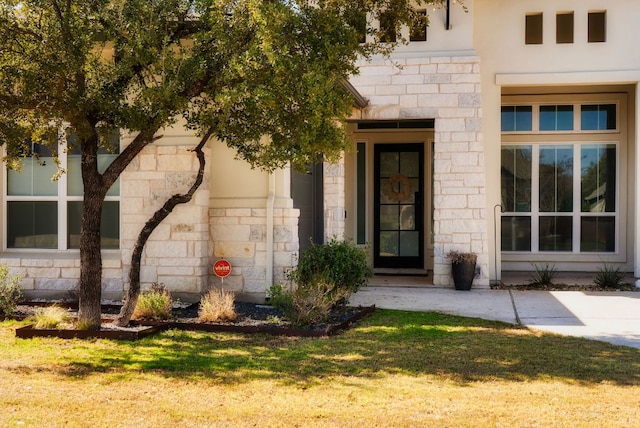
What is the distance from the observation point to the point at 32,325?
26.3 ft

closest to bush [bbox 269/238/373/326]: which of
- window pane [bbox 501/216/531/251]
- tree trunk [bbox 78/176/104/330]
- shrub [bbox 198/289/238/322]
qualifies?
shrub [bbox 198/289/238/322]

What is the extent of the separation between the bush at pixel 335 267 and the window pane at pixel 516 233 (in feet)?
18.3

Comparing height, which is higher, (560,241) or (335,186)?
(335,186)

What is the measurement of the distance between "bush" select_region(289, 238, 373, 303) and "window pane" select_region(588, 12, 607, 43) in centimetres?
668

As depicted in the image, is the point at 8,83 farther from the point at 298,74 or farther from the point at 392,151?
the point at 392,151

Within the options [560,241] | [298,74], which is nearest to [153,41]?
[298,74]

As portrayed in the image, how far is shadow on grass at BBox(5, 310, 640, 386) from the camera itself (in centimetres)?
614

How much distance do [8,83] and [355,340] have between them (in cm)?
443

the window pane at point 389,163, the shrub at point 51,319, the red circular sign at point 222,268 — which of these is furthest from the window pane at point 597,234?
the shrub at point 51,319

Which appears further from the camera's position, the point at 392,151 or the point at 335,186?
the point at 392,151

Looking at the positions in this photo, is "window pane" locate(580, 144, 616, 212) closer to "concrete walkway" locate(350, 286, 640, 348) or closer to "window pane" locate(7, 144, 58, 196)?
"concrete walkway" locate(350, 286, 640, 348)

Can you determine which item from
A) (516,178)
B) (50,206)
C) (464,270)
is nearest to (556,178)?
(516,178)

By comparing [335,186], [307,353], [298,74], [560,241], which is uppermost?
[298,74]

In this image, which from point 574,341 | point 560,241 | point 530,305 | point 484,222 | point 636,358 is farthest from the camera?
point 560,241
